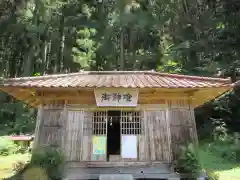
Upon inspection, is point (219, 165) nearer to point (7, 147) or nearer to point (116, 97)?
point (116, 97)

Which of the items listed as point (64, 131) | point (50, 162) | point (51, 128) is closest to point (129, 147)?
point (64, 131)

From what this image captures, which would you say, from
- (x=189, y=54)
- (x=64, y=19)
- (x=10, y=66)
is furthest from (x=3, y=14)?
(x=189, y=54)

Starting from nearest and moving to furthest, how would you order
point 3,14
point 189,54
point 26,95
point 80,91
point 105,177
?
point 105,177
point 80,91
point 26,95
point 189,54
point 3,14

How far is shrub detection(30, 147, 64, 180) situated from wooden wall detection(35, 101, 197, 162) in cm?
57

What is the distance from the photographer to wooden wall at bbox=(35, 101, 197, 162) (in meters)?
9.66

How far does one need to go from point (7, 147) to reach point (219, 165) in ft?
38.9

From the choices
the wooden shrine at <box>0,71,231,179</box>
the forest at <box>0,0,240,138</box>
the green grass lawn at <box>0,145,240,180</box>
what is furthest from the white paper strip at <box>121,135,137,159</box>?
the forest at <box>0,0,240,138</box>

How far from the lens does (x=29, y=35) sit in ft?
86.8

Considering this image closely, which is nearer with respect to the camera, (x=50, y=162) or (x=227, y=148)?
(x=50, y=162)

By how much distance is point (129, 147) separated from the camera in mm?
9719

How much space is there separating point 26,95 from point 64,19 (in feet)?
55.0

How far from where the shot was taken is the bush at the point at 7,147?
17358mm

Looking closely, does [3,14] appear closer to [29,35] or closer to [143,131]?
[29,35]

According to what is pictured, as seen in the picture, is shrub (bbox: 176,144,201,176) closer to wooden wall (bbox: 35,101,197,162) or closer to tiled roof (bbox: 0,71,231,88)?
wooden wall (bbox: 35,101,197,162)
